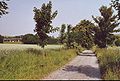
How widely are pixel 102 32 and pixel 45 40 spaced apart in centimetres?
1517

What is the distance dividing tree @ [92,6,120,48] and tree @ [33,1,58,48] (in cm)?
1438

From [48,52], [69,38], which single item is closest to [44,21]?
[48,52]

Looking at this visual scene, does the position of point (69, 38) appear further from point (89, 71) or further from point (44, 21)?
point (89, 71)

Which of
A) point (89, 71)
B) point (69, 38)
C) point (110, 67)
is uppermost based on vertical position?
point (69, 38)

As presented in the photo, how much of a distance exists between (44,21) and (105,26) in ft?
51.3

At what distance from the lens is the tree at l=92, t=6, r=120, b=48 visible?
4362cm

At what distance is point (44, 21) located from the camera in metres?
30.9

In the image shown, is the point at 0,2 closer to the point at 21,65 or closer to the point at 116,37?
the point at 21,65

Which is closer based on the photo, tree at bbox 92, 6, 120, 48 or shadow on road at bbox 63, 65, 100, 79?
shadow on road at bbox 63, 65, 100, 79

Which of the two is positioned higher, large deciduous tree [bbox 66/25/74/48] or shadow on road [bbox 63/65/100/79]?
large deciduous tree [bbox 66/25/74/48]

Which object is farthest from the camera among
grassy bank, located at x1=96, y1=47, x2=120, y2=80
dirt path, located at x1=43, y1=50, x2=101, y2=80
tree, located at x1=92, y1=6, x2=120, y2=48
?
tree, located at x1=92, y1=6, x2=120, y2=48

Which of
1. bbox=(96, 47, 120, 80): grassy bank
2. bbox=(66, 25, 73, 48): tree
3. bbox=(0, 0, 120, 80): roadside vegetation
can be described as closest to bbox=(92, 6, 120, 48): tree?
bbox=(0, 0, 120, 80): roadside vegetation

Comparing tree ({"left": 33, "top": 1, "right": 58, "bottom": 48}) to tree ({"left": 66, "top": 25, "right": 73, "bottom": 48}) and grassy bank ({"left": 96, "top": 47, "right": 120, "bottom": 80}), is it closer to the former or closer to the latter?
grassy bank ({"left": 96, "top": 47, "right": 120, "bottom": 80})

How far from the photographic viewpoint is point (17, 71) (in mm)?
15789
